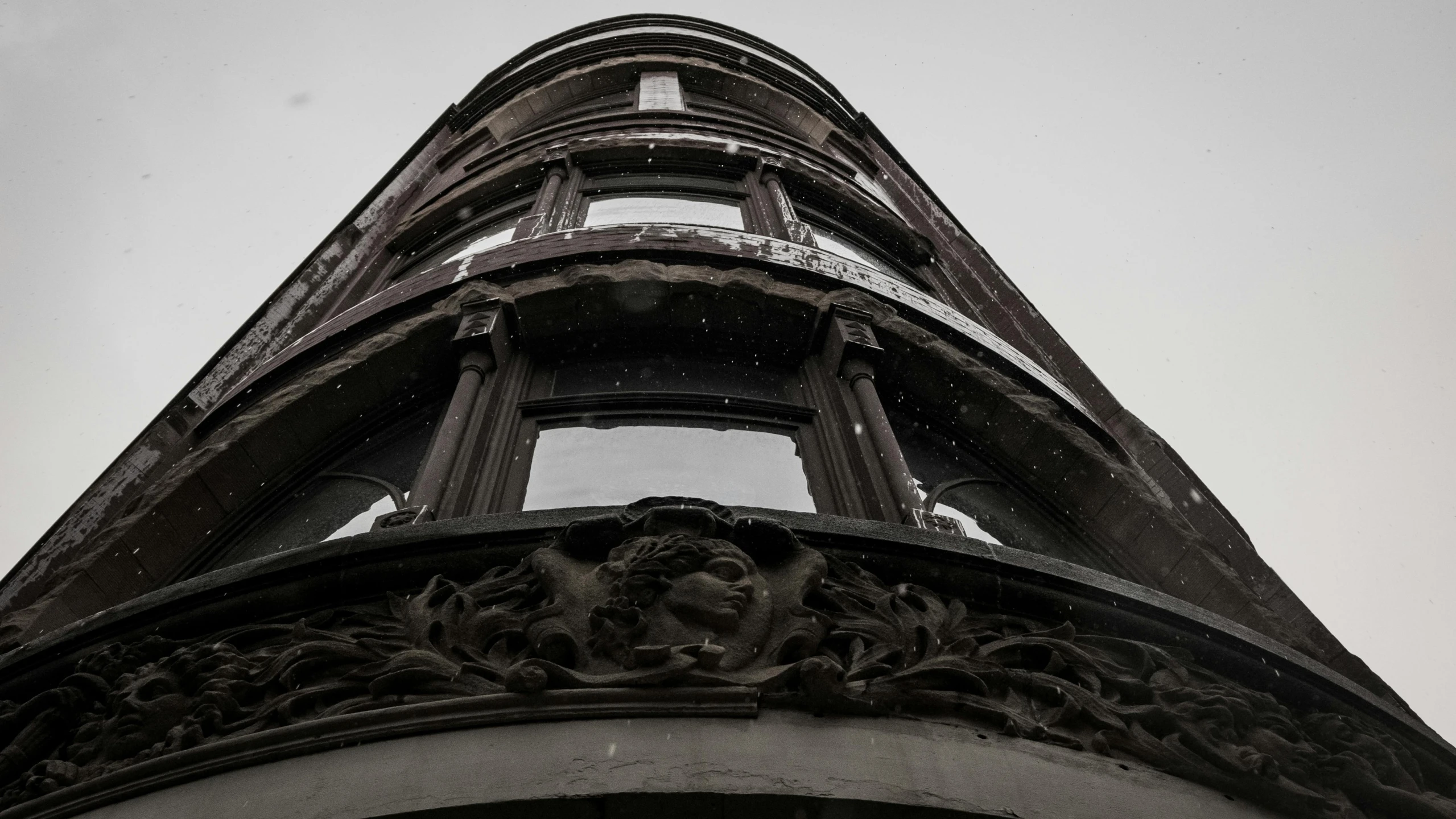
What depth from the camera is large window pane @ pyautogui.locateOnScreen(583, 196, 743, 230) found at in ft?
33.1

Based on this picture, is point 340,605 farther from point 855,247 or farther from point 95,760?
point 855,247

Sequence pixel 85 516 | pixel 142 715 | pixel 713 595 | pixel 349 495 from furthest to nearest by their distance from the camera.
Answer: pixel 85 516
pixel 349 495
pixel 713 595
pixel 142 715

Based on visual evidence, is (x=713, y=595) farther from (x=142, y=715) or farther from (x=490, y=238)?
(x=490, y=238)

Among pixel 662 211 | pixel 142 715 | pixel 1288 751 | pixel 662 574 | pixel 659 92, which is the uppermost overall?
pixel 659 92

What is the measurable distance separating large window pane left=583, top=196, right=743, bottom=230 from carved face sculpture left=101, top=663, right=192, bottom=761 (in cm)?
670

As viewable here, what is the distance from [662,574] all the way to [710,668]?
47 centimetres

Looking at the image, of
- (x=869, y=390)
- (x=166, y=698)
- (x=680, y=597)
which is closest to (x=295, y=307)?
(x=869, y=390)

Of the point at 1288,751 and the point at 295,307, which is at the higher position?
the point at 295,307

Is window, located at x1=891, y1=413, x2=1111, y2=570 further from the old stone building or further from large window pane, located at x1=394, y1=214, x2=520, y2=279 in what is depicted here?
large window pane, located at x1=394, y1=214, x2=520, y2=279

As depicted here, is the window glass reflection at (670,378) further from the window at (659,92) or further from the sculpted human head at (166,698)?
the window at (659,92)

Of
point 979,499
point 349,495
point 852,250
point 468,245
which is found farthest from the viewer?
point 852,250

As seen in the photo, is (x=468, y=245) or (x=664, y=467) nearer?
(x=664, y=467)

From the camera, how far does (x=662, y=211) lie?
10289 mm

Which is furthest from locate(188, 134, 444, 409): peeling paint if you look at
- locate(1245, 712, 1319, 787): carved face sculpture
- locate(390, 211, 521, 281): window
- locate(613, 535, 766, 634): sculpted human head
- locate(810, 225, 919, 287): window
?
locate(1245, 712, 1319, 787): carved face sculpture
